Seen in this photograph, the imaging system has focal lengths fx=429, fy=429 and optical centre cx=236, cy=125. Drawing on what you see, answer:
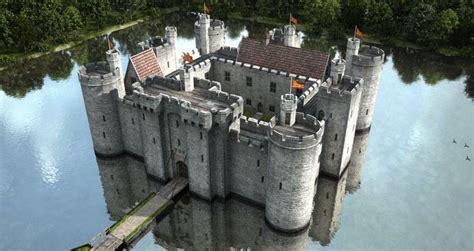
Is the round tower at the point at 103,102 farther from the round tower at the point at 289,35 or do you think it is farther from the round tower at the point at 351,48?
the round tower at the point at 351,48

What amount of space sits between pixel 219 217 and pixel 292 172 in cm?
1269

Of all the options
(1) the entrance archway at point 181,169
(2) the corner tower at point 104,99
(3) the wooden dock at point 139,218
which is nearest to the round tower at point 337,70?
(1) the entrance archway at point 181,169

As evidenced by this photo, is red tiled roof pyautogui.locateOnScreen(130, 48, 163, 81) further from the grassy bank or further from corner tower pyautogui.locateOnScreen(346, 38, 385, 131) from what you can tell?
the grassy bank

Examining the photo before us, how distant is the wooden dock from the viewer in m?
43.5

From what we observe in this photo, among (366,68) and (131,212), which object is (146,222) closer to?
(131,212)

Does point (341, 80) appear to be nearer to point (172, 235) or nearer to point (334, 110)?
point (334, 110)

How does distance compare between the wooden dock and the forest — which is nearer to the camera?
the wooden dock

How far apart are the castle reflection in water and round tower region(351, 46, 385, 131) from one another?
30.3ft

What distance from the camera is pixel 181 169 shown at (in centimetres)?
5212

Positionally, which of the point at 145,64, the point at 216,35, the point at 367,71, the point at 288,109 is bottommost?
the point at 367,71

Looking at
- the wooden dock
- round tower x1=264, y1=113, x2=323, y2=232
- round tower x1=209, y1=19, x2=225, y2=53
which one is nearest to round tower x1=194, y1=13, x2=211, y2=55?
round tower x1=209, y1=19, x2=225, y2=53

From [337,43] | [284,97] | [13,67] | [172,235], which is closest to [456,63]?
[337,43]

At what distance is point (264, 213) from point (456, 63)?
196 feet

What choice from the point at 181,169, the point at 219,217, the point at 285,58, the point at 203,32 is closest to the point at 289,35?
the point at 285,58
